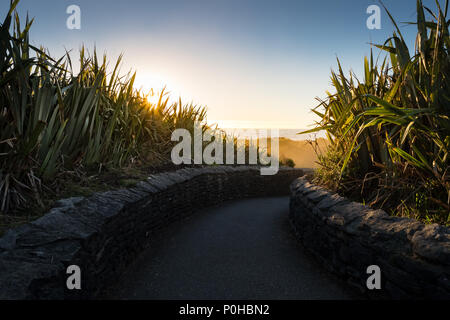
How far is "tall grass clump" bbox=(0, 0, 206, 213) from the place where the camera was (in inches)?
117

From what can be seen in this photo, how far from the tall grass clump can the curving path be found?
Result: 4.90 feet

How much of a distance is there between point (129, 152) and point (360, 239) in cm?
431

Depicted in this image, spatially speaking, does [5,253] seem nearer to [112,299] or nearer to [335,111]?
[112,299]

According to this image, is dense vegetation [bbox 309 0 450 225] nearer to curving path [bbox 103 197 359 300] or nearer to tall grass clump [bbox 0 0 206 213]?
curving path [bbox 103 197 359 300]

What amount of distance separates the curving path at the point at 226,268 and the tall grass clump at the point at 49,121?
149 centimetres

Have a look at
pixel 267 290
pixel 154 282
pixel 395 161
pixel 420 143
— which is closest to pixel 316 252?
pixel 267 290

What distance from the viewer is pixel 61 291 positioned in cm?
226

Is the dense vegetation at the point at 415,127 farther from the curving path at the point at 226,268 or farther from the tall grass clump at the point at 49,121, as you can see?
the tall grass clump at the point at 49,121

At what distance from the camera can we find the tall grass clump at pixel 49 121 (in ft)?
9.72

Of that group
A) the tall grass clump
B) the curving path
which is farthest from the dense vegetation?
the tall grass clump

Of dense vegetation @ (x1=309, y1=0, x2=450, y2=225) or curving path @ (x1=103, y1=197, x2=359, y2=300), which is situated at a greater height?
dense vegetation @ (x1=309, y1=0, x2=450, y2=225)

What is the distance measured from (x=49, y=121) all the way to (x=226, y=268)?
9.19ft

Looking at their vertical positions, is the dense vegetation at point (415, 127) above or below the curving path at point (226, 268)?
above

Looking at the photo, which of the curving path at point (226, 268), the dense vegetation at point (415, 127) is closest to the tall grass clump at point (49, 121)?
the curving path at point (226, 268)
